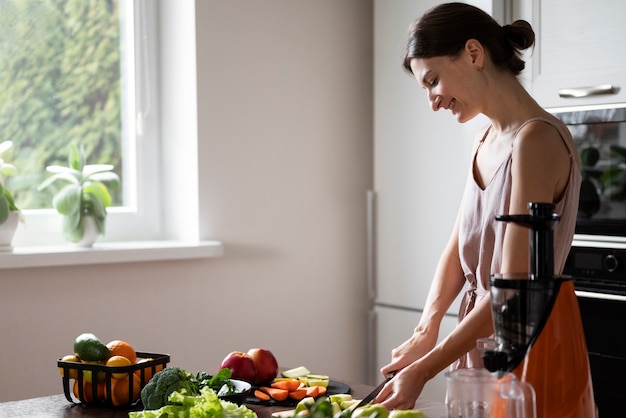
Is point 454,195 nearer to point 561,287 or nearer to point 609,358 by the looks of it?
point 609,358

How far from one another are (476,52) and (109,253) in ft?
4.71

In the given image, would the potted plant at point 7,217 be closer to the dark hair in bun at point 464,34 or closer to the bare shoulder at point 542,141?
the dark hair in bun at point 464,34

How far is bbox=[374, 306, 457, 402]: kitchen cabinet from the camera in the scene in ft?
9.95

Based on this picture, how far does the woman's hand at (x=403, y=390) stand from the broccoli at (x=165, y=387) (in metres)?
0.34

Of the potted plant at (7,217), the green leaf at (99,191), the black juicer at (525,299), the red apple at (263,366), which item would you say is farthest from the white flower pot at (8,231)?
the black juicer at (525,299)

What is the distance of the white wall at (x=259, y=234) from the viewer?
268cm

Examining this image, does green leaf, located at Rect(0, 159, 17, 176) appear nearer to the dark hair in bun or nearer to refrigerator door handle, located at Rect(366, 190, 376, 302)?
refrigerator door handle, located at Rect(366, 190, 376, 302)

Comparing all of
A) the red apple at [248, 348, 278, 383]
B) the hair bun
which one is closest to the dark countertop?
the red apple at [248, 348, 278, 383]

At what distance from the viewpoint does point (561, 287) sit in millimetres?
1134

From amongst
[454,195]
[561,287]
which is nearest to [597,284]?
[454,195]

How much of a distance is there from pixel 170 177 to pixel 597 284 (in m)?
1.46

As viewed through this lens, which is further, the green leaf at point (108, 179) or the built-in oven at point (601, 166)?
the green leaf at point (108, 179)

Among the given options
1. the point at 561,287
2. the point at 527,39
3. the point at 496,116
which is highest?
the point at 527,39

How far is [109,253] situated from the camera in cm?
270
